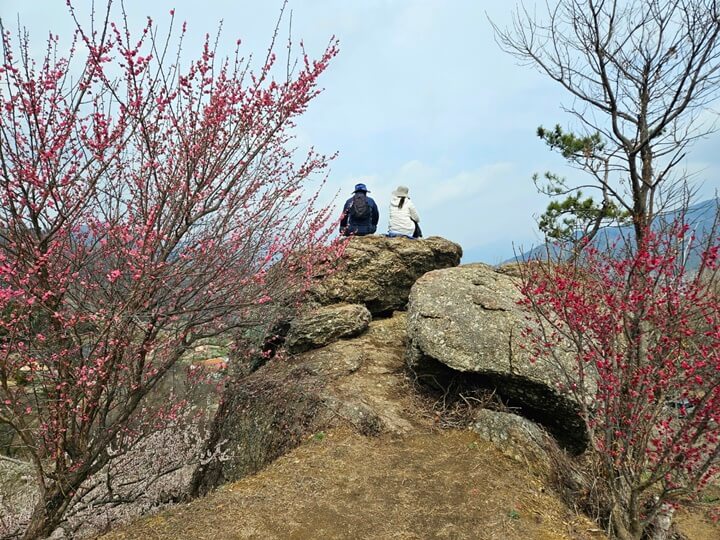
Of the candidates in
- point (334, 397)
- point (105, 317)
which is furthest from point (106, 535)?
point (334, 397)

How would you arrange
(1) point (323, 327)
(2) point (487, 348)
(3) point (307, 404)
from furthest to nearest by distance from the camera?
(1) point (323, 327)
(3) point (307, 404)
(2) point (487, 348)

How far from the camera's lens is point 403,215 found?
922 centimetres

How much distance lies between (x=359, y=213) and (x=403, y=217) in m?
0.96

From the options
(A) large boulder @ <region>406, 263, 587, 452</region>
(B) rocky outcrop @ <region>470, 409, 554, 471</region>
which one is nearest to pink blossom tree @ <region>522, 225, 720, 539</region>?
(B) rocky outcrop @ <region>470, 409, 554, 471</region>

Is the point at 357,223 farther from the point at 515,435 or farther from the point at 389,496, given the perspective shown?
the point at 389,496

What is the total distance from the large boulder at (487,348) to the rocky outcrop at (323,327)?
50.0 inches

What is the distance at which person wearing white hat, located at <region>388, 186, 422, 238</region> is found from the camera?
361 inches

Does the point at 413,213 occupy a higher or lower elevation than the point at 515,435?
higher

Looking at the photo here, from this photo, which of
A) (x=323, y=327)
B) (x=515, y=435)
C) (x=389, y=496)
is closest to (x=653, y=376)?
(x=515, y=435)

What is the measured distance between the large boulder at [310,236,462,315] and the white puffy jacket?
536mm

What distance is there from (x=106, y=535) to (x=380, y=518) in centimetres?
231

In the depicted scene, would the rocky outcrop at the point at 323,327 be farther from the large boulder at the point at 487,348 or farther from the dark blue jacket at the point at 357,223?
the dark blue jacket at the point at 357,223

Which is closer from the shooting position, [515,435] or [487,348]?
[515,435]

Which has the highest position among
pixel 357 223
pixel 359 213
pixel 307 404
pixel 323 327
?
pixel 359 213
